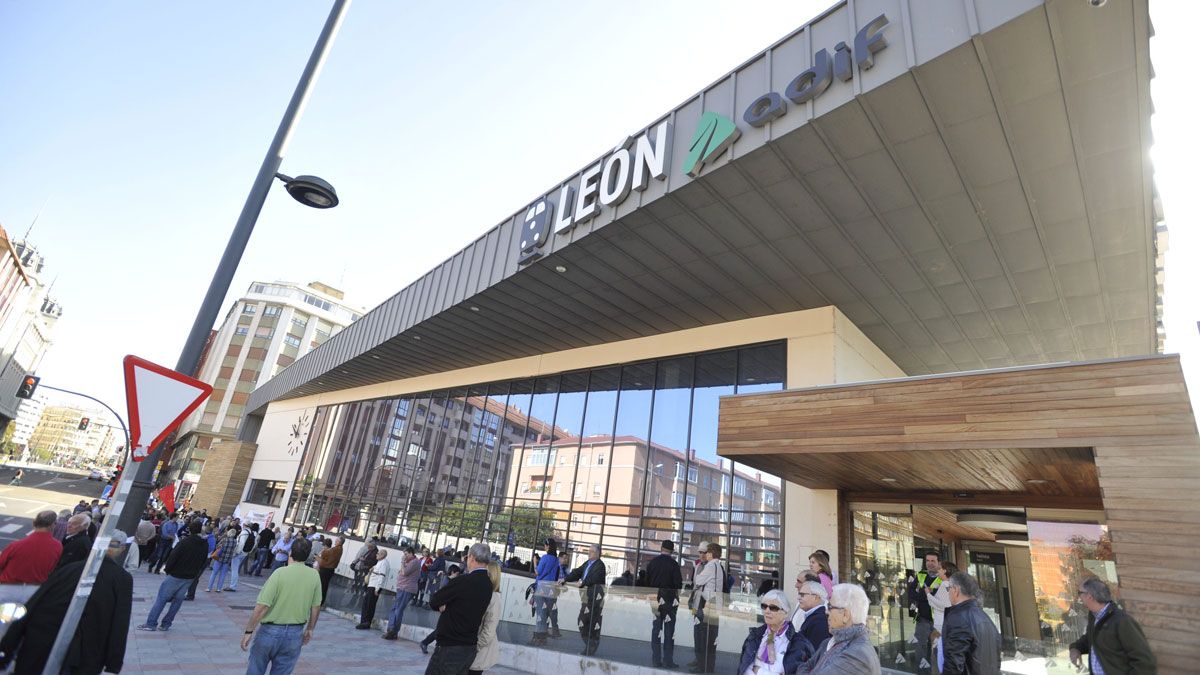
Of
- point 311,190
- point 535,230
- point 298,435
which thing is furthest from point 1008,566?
point 298,435

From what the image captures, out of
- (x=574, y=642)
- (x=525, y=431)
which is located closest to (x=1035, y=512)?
(x=574, y=642)

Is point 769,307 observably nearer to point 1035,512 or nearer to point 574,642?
point 1035,512

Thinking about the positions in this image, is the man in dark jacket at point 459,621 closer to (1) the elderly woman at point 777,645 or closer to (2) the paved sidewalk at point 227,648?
(1) the elderly woman at point 777,645

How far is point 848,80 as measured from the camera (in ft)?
19.8

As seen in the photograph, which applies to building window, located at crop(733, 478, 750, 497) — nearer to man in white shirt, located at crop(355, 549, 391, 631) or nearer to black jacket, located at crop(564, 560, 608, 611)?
black jacket, located at crop(564, 560, 608, 611)

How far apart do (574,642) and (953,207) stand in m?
8.09

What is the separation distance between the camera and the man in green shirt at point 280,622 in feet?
16.1

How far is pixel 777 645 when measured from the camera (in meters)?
3.89

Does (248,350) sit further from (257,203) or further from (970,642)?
(970,642)

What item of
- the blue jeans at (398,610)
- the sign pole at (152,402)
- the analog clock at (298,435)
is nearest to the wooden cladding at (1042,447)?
the blue jeans at (398,610)

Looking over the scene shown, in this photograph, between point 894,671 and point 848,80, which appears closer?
point 848,80

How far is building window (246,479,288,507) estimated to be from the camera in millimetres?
29202

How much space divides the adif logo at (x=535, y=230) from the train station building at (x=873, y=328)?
0.06m

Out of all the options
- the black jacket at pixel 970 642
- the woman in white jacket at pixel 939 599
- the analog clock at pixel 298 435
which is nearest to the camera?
the black jacket at pixel 970 642
